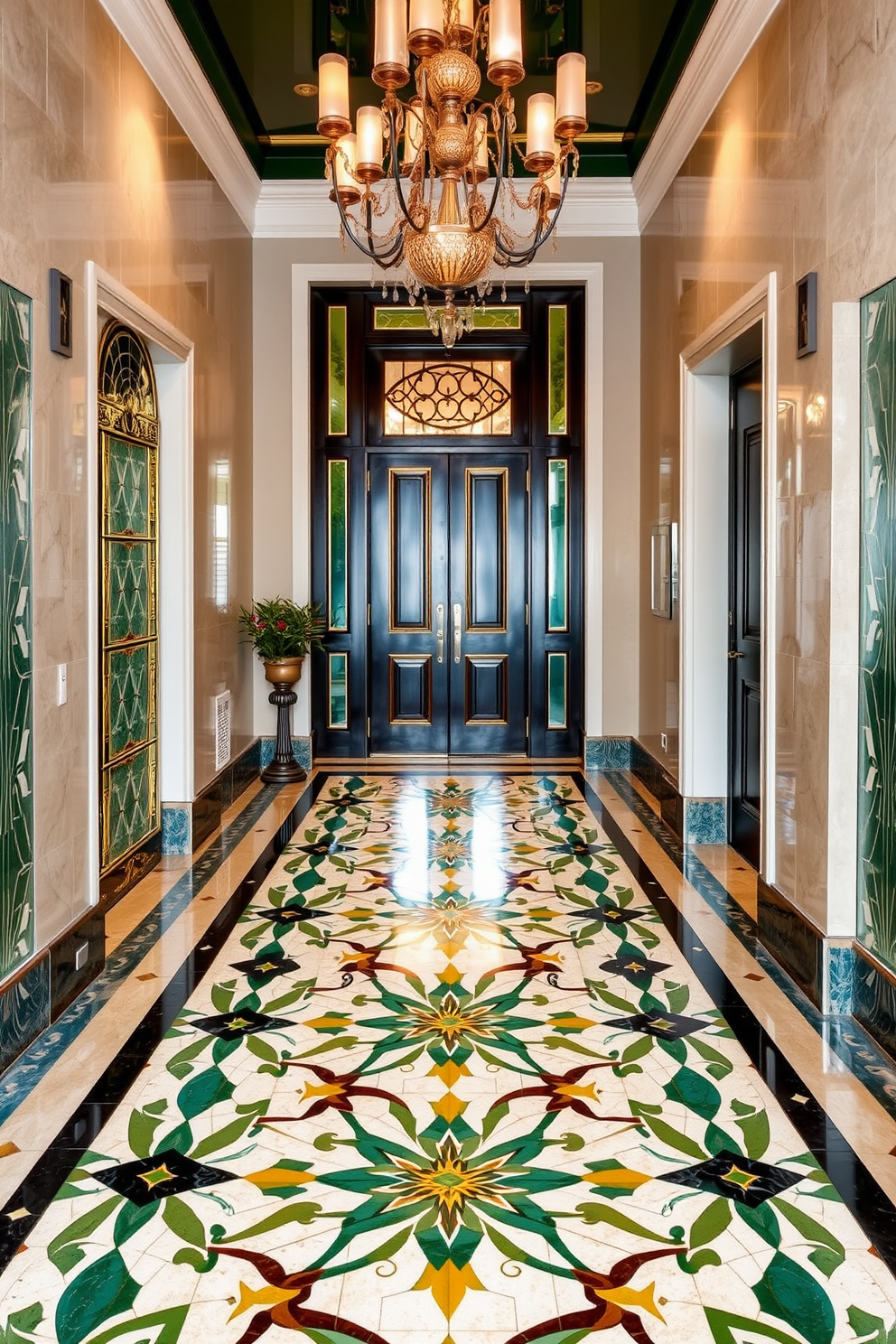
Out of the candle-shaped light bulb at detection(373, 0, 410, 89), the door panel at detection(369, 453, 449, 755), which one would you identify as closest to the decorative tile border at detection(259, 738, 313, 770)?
the door panel at detection(369, 453, 449, 755)

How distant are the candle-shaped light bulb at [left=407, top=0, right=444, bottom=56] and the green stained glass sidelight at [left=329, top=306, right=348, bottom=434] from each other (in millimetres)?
5070

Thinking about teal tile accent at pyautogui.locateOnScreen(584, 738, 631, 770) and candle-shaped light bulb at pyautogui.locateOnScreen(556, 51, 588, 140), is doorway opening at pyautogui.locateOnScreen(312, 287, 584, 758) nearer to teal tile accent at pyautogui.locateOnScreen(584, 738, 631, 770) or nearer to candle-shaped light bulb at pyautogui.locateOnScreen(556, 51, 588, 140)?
teal tile accent at pyautogui.locateOnScreen(584, 738, 631, 770)

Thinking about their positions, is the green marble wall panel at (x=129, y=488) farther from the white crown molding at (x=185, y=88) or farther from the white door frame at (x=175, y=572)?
the white crown molding at (x=185, y=88)

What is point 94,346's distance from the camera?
4.25 meters

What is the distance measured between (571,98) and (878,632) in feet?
7.17

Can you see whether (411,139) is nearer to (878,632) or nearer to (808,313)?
(808,313)

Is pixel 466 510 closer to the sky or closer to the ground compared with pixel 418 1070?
closer to the sky

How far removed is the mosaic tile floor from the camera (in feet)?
7.20

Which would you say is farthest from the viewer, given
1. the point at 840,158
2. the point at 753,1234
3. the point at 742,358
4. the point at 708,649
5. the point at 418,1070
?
the point at 708,649

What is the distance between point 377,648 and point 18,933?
5.38 metres

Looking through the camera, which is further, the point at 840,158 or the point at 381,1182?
the point at 840,158

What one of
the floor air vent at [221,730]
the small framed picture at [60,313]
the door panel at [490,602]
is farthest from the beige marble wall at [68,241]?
the door panel at [490,602]

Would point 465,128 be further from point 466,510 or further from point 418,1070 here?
point 466,510

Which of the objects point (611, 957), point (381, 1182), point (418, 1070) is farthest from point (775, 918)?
point (381, 1182)
